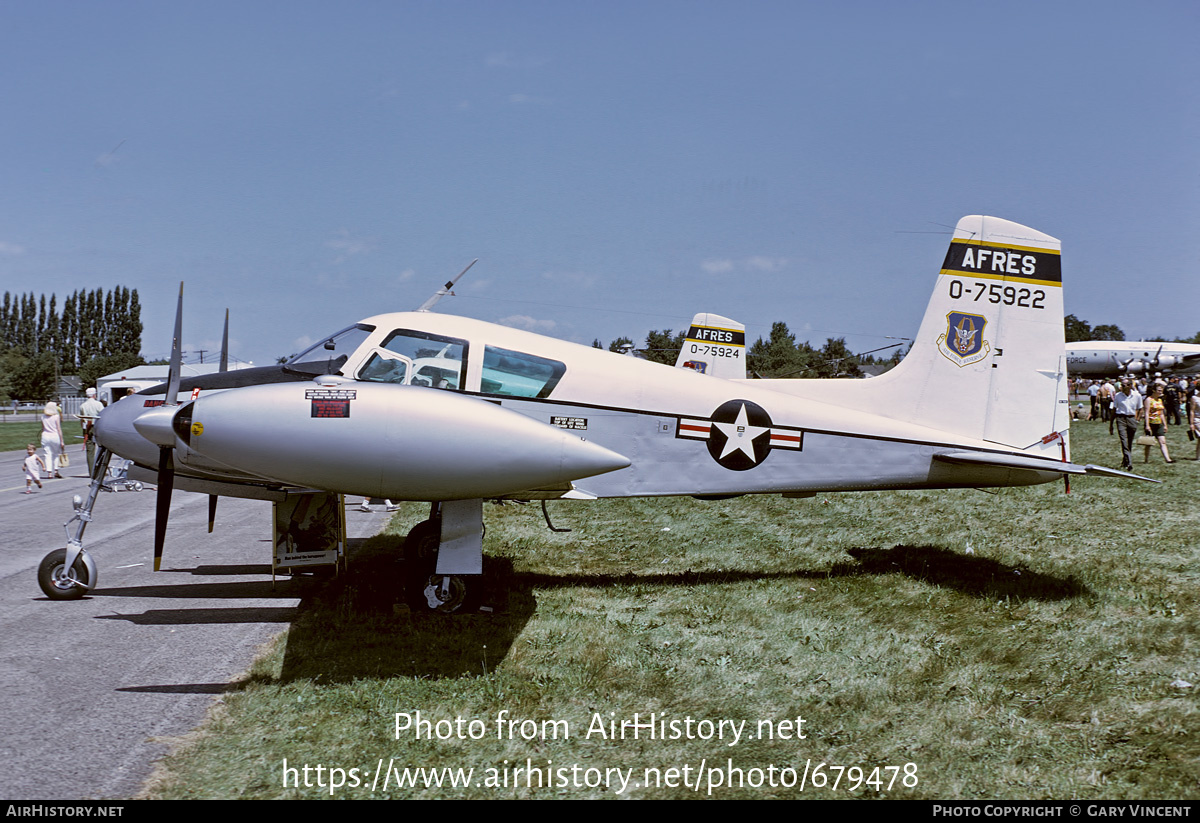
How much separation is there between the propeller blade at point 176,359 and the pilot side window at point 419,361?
1688mm

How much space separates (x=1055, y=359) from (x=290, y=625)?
7.99 metres

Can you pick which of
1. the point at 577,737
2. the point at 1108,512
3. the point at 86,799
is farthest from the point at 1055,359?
the point at 86,799

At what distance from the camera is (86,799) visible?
390cm

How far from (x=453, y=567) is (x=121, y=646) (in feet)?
8.95

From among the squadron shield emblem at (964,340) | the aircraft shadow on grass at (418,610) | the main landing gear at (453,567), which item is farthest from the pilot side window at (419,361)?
the squadron shield emblem at (964,340)

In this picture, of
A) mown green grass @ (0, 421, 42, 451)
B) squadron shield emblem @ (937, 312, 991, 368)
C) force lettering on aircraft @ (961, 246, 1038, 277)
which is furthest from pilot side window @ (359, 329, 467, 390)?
mown green grass @ (0, 421, 42, 451)

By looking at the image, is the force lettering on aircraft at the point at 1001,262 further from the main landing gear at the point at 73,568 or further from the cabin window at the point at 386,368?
the main landing gear at the point at 73,568

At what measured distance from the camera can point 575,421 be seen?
24.6 ft

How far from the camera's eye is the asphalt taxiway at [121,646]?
441cm

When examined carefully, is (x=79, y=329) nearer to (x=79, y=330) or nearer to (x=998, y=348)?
(x=79, y=330)

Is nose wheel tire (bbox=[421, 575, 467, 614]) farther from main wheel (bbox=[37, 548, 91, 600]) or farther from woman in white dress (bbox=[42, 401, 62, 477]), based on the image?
woman in white dress (bbox=[42, 401, 62, 477])

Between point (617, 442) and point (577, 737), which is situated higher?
point (617, 442)

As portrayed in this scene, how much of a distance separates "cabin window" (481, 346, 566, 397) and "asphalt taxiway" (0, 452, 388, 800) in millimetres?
2867
